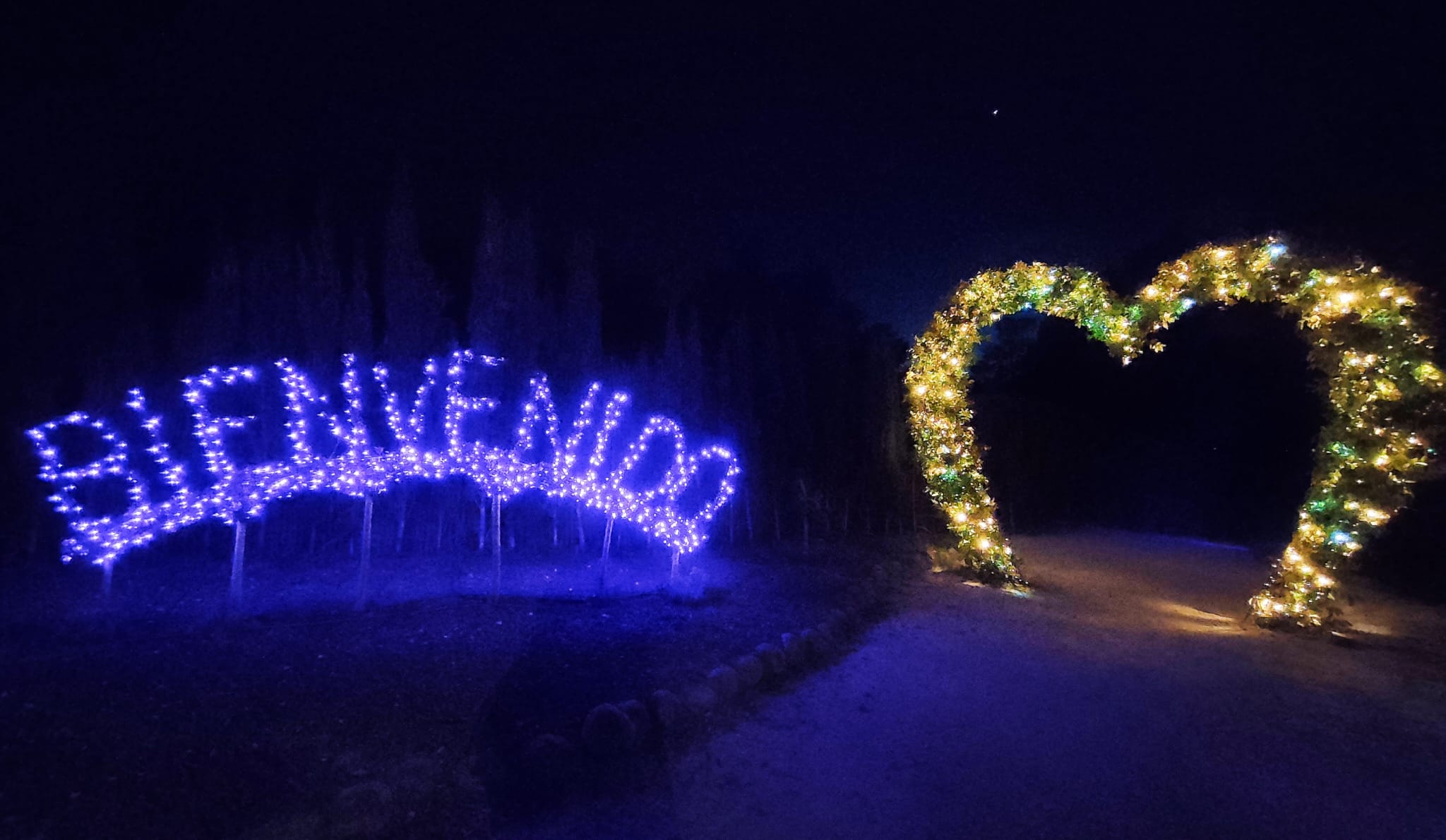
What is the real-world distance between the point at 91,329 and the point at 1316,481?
14.6 meters

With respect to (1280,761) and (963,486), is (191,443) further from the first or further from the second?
(1280,761)

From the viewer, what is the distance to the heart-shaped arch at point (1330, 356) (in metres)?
6.77

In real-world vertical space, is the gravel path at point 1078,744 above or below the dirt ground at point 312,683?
below

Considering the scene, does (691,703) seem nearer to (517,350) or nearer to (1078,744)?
(1078,744)

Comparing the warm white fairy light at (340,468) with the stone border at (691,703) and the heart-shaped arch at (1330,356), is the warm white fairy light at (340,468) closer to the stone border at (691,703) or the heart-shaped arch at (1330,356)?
the stone border at (691,703)

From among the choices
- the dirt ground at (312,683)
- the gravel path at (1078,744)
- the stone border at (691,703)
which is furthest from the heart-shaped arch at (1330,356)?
the dirt ground at (312,683)

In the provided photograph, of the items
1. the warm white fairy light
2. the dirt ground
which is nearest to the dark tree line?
the warm white fairy light

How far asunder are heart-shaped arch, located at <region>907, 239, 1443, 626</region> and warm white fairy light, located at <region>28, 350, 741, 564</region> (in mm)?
4957

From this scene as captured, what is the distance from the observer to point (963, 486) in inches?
386

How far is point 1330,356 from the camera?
7301mm

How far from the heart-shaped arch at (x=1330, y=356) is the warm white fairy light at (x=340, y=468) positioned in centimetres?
496

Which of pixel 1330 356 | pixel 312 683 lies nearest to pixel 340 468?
pixel 312 683

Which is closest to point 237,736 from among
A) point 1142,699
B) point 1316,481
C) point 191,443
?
point 1142,699

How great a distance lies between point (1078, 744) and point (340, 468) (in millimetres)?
6411
